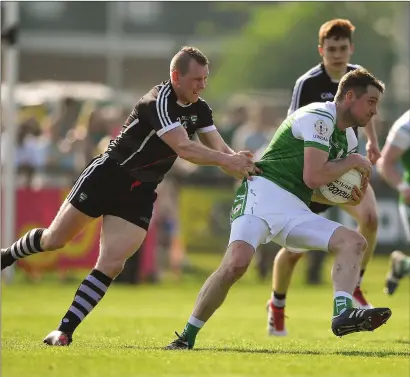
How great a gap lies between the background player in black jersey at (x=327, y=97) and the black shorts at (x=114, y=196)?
7.14ft

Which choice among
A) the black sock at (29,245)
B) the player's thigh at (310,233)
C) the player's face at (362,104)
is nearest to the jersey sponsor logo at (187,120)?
the player's thigh at (310,233)

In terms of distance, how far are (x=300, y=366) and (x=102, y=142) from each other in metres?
11.3

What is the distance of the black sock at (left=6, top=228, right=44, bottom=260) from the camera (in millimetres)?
11223

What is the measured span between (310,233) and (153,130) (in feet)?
5.30

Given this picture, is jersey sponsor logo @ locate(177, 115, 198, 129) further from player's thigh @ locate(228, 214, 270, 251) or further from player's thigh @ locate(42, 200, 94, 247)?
player's thigh @ locate(42, 200, 94, 247)

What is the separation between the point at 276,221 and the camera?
10086mm

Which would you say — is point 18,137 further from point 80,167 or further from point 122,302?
point 122,302

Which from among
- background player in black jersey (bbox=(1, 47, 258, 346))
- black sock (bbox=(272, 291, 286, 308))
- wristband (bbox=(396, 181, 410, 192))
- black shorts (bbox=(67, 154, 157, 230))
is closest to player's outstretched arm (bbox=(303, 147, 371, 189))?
A: background player in black jersey (bbox=(1, 47, 258, 346))

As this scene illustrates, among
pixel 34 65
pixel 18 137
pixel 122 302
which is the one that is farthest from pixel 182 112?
pixel 34 65

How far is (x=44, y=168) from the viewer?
21969 millimetres

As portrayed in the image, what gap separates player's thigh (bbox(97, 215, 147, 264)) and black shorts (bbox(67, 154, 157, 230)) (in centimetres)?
5

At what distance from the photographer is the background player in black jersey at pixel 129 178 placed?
10398 mm

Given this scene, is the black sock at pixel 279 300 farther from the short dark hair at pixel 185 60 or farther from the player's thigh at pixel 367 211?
the short dark hair at pixel 185 60

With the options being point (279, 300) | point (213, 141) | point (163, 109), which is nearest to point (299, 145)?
point (213, 141)
